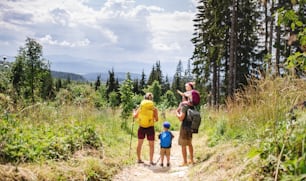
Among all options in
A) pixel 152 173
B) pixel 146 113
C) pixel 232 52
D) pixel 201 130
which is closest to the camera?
pixel 152 173

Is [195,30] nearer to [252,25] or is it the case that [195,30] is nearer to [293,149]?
[252,25]

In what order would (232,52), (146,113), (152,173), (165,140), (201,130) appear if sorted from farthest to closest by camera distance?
1. (232,52)
2. (201,130)
3. (146,113)
4. (165,140)
5. (152,173)

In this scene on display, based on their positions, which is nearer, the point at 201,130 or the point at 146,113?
the point at 146,113

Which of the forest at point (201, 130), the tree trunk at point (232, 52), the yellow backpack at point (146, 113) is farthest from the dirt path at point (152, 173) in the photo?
the tree trunk at point (232, 52)

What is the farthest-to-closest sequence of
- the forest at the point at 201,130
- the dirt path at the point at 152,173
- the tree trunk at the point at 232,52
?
the tree trunk at the point at 232,52, the dirt path at the point at 152,173, the forest at the point at 201,130

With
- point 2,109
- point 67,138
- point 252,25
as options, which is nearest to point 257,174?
point 67,138

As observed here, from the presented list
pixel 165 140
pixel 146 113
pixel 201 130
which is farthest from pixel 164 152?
pixel 201 130

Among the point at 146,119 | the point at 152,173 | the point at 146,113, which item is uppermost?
the point at 146,113

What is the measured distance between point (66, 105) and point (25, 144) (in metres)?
3.27

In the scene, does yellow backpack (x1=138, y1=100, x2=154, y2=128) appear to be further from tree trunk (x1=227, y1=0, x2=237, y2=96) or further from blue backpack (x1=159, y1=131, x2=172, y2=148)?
tree trunk (x1=227, y1=0, x2=237, y2=96)

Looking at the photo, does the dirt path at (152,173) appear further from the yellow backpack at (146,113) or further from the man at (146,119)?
the yellow backpack at (146,113)

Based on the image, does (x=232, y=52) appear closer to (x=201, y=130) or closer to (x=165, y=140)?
(x=201, y=130)

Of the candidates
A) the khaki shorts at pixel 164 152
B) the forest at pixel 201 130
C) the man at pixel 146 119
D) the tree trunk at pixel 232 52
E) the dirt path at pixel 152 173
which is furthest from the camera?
the tree trunk at pixel 232 52

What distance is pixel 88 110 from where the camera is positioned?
852 centimetres
